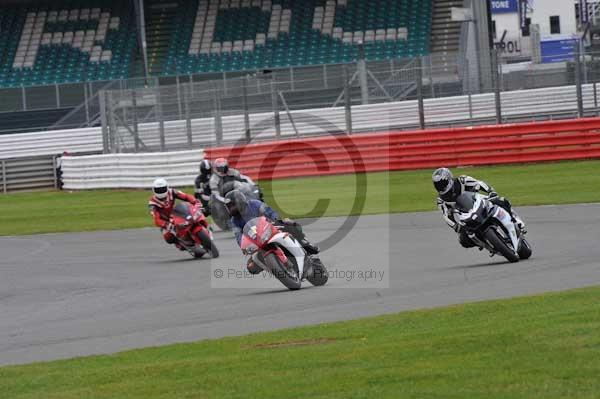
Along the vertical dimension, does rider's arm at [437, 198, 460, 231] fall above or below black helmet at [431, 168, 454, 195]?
below

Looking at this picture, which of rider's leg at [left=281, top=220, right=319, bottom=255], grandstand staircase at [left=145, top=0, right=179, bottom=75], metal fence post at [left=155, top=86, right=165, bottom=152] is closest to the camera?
rider's leg at [left=281, top=220, right=319, bottom=255]

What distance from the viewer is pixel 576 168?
1091 inches

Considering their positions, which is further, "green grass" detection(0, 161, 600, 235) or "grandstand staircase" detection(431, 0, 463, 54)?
"grandstand staircase" detection(431, 0, 463, 54)

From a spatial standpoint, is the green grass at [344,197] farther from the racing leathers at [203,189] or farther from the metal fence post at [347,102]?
the racing leathers at [203,189]

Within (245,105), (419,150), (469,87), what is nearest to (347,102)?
(419,150)

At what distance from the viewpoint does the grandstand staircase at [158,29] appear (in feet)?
168

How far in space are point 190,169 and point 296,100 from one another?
3.36 m

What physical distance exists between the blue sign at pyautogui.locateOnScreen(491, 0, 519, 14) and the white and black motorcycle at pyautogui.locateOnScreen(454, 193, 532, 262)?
60166mm

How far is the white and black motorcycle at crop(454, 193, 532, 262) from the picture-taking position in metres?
14.5

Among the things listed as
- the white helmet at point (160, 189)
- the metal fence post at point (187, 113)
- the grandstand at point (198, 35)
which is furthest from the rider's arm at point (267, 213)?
the grandstand at point (198, 35)

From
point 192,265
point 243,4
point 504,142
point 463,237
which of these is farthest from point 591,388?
point 243,4

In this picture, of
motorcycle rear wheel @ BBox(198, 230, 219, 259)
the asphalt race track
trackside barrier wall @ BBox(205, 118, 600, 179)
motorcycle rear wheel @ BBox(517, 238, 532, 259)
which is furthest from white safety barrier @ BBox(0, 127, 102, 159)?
motorcycle rear wheel @ BBox(517, 238, 532, 259)

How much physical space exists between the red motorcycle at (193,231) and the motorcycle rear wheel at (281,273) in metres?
4.17

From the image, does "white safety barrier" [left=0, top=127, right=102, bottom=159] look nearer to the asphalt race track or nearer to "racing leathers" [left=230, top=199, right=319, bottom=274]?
the asphalt race track
